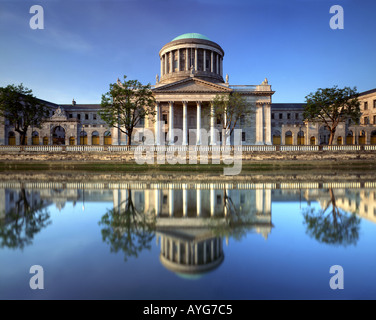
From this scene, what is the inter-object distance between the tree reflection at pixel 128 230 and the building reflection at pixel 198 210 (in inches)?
10.3

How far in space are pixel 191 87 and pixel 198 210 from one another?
42.7m

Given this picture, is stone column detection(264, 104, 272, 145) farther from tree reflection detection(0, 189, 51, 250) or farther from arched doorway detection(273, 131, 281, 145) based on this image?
tree reflection detection(0, 189, 51, 250)

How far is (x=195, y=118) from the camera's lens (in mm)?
52469

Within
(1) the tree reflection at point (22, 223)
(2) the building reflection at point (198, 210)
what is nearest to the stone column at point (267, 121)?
(2) the building reflection at point (198, 210)

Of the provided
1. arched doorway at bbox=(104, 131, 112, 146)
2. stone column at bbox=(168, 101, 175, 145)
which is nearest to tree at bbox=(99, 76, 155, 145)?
stone column at bbox=(168, 101, 175, 145)

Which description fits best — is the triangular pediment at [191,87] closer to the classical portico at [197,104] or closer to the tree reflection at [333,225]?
the classical portico at [197,104]

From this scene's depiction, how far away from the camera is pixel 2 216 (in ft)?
27.0

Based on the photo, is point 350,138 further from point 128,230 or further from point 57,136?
point 57,136

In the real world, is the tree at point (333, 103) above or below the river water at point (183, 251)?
above

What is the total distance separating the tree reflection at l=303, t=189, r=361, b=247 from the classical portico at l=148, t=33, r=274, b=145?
36.2 meters

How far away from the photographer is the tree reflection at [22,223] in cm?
616

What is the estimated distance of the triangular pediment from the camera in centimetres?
4728

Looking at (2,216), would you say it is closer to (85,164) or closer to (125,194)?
(125,194)
